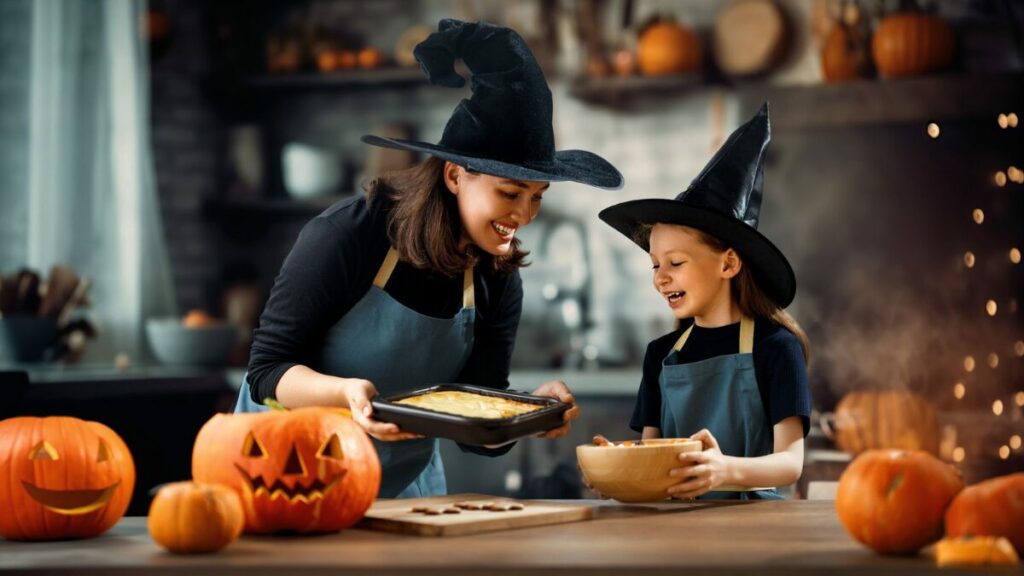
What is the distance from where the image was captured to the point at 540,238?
18.1ft

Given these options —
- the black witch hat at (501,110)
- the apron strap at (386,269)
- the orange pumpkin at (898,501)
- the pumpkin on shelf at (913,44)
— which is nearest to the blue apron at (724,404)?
the black witch hat at (501,110)

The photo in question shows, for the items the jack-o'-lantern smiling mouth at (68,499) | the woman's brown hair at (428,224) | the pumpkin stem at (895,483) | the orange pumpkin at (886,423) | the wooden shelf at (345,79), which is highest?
the wooden shelf at (345,79)

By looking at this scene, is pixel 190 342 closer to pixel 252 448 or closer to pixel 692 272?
pixel 692 272

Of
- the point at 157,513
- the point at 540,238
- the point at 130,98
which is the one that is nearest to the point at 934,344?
the point at 540,238

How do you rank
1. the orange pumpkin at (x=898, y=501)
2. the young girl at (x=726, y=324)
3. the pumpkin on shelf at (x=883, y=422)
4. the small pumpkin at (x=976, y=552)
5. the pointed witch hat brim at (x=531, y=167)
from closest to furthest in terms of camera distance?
the small pumpkin at (x=976, y=552) → the orange pumpkin at (x=898, y=501) → the pointed witch hat brim at (x=531, y=167) → the young girl at (x=726, y=324) → the pumpkin on shelf at (x=883, y=422)

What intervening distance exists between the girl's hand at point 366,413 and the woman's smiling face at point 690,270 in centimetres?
64

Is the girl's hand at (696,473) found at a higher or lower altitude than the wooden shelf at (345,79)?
lower

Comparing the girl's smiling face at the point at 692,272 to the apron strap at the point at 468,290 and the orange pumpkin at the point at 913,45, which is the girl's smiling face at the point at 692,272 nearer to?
the apron strap at the point at 468,290

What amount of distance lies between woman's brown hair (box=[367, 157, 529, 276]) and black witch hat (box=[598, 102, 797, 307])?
12.4 inches

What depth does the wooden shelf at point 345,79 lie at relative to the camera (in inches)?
216

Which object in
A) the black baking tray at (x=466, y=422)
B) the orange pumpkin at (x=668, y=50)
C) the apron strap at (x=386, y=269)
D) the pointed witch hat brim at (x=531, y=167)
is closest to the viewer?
the black baking tray at (x=466, y=422)

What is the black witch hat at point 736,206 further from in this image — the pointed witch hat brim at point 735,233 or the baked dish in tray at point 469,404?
the baked dish in tray at point 469,404

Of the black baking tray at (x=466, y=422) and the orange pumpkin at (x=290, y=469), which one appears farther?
the black baking tray at (x=466, y=422)

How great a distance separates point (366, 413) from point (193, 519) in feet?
1.47
